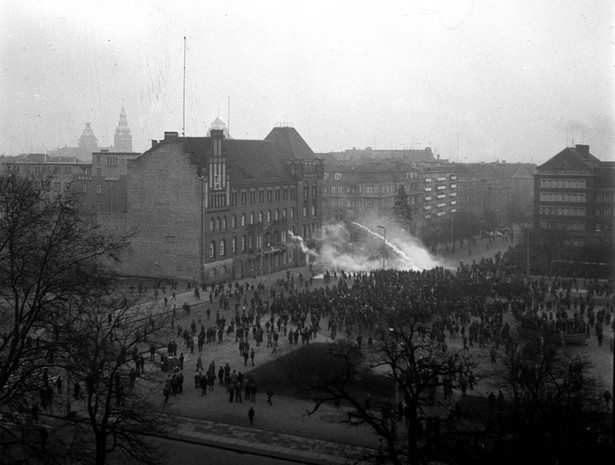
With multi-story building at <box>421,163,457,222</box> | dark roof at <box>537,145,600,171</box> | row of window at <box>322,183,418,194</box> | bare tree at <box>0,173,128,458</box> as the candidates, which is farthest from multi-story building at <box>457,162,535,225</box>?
bare tree at <box>0,173,128,458</box>

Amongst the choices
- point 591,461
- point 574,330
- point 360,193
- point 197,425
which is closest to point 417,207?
point 360,193

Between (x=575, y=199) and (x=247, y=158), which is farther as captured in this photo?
(x=575, y=199)

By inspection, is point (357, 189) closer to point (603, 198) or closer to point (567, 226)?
point (567, 226)

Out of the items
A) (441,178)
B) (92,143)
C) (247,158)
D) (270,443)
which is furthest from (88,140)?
(270,443)

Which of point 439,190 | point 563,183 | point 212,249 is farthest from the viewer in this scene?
point 439,190

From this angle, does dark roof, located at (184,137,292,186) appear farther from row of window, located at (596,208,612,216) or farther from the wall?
row of window, located at (596,208,612,216)

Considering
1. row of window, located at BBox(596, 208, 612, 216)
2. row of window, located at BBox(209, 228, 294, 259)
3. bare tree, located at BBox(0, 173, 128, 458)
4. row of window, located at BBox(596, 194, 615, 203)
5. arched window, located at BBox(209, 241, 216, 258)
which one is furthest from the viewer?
row of window, located at BBox(596, 194, 615, 203)
